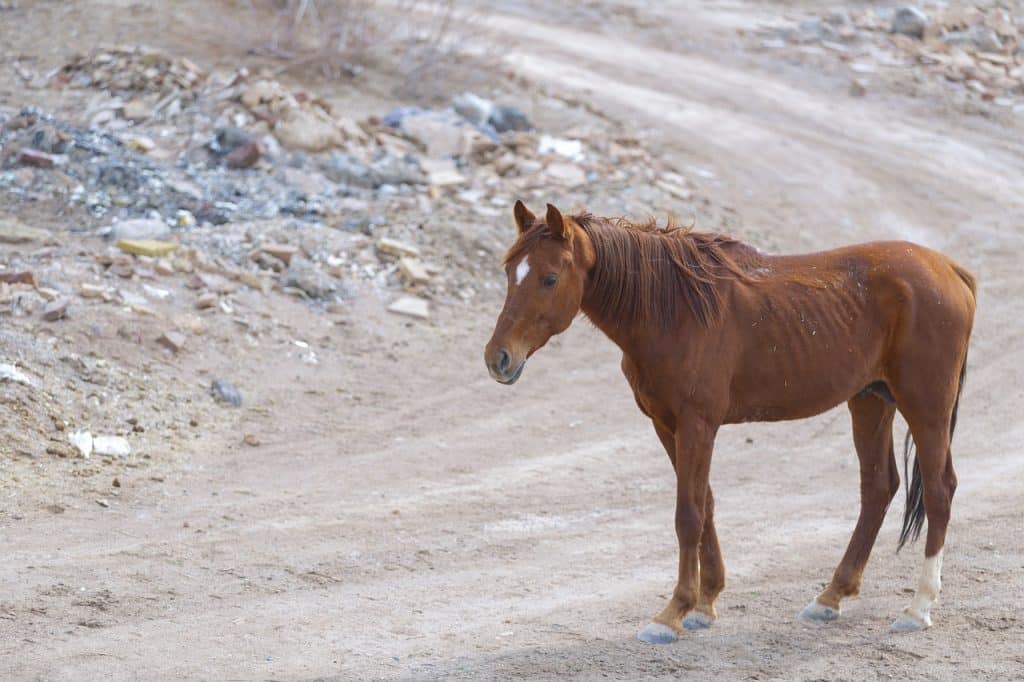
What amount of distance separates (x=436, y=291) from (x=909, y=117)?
1203 centimetres

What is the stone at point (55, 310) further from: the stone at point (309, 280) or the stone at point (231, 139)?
the stone at point (231, 139)

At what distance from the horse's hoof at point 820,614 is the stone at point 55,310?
707 centimetres

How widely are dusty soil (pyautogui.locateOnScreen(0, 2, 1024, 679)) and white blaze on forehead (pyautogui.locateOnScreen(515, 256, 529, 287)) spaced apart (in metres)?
1.96

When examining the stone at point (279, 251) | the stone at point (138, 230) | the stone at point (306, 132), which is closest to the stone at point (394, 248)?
the stone at point (279, 251)

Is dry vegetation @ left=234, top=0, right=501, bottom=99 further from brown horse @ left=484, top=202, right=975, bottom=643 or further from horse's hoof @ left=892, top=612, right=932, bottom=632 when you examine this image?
horse's hoof @ left=892, top=612, right=932, bottom=632

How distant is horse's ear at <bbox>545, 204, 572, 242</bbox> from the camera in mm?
5977

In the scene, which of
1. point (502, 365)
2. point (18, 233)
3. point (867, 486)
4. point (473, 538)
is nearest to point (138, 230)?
point (18, 233)

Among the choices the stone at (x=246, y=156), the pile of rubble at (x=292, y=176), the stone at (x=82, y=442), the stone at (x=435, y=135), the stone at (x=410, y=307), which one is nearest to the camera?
the stone at (x=82, y=442)

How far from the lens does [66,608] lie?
21.9 feet

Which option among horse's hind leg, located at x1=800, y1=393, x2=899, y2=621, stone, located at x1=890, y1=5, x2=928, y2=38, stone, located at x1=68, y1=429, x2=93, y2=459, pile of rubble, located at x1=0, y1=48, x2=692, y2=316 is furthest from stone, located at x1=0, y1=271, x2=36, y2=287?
stone, located at x1=890, y1=5, x2=928, y2=38

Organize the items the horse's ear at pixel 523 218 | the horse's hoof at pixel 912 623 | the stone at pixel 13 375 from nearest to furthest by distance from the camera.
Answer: the horse's ear at pixel 523 218, the horse's hoof at pixel 912 623, the stone at pixel 13 375

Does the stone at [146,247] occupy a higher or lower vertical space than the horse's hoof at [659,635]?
lower

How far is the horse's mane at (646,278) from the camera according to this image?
6363 millimetres

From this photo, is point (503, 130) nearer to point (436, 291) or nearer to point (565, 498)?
point (436, 291)
